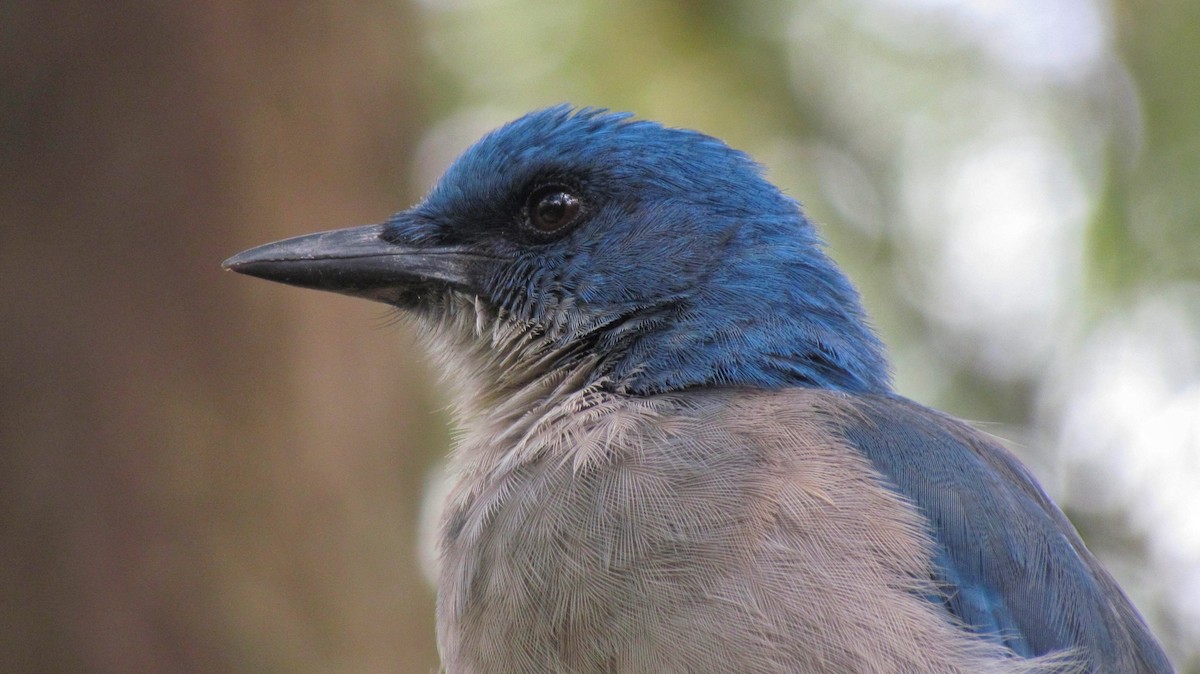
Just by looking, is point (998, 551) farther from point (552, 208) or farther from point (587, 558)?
point (552, 208)

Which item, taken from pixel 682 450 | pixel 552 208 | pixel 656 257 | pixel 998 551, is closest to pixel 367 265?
pixel 552 208

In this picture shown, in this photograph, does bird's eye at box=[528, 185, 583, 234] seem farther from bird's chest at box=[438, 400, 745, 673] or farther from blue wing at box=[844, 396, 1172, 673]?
blue wing at box=[844, 396, 1172, 673]

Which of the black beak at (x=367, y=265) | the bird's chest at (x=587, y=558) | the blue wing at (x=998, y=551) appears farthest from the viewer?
the black beak at (x=367, y=265)

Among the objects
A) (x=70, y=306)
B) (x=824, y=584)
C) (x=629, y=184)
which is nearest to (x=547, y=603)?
(x=824, y=584)

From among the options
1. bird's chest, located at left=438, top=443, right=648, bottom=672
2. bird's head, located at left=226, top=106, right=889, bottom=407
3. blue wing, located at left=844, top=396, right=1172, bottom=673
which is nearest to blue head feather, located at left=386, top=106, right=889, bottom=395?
bird's head, located at left=226, top=106, right=889, bottom=407

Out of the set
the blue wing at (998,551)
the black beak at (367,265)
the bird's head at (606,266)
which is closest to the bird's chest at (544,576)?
the bird's head at (606,266)

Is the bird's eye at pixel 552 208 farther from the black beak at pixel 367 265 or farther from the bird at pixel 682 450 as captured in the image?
the black beak at pixel 367 265
